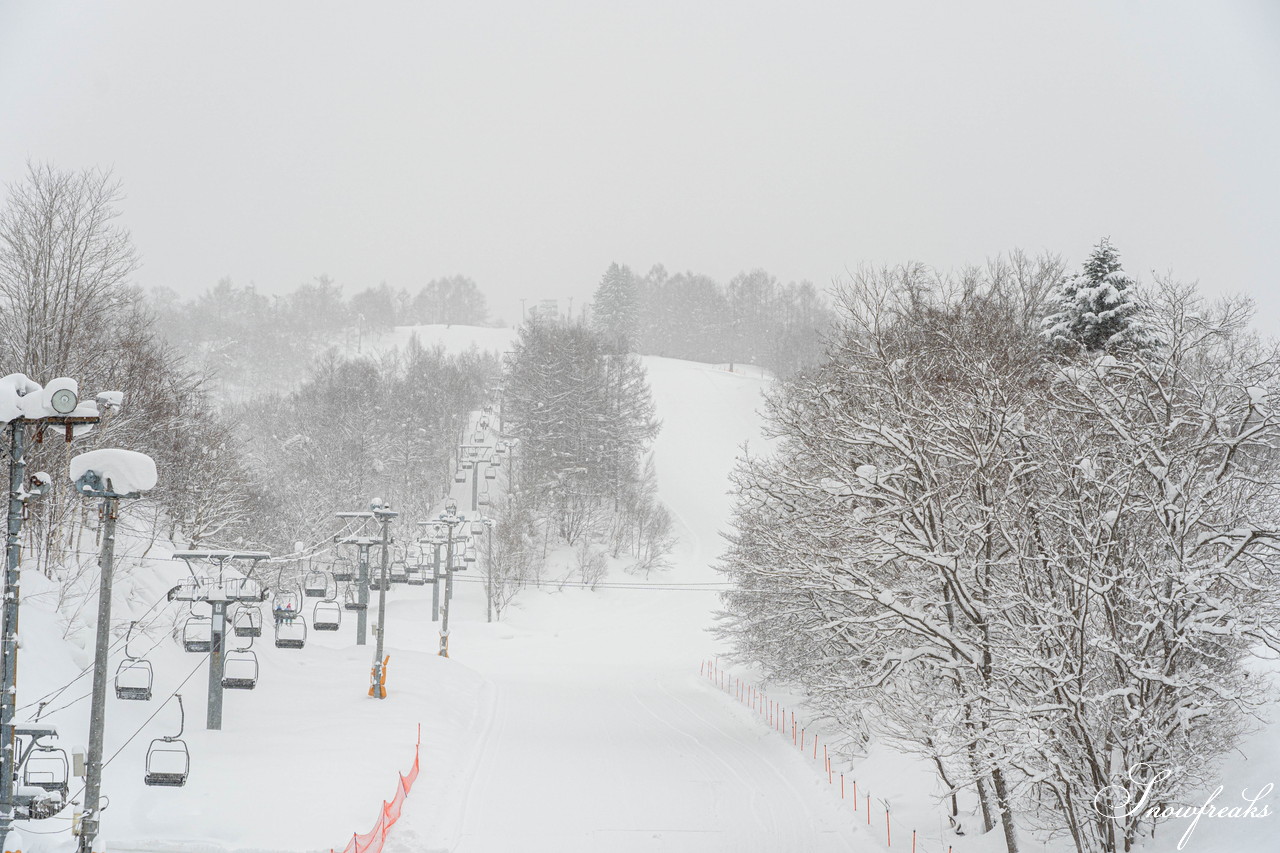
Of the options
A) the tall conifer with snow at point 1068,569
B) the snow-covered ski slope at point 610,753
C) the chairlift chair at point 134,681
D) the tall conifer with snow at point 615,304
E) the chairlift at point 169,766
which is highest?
the tall conifer with snow at point 615,304

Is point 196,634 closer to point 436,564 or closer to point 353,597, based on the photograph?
point 353,597

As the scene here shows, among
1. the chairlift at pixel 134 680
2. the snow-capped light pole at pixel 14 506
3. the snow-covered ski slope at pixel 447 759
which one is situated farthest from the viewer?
the snow-covered ski slope at pixel 447 759

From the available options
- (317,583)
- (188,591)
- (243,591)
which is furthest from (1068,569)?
(317,583)

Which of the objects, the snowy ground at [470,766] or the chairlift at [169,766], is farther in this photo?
the snowy ground at [470,766]

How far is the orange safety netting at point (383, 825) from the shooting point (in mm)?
14262

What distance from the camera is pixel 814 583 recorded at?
14.0 meters

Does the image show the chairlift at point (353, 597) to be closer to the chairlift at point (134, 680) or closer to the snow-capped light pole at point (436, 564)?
the snow-capped light pole at point (436, 564)

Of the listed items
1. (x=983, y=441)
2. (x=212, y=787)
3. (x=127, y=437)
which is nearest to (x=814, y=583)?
(x=983, y=441)

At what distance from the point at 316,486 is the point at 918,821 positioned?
51.3 metres

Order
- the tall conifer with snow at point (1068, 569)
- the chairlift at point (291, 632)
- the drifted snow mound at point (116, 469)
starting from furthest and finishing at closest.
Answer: the chairlift at point (291, 632)
the drifted snow mound at point (116, 469)
the tall conifer with snow at point (1068, 569)

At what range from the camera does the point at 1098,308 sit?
28391 mm

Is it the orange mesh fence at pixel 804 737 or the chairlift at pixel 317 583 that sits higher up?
the chairlift at pixel 317 583

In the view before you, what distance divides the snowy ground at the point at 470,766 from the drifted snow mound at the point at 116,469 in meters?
6.27

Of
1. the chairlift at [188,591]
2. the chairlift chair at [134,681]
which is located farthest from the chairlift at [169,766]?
the chairlift at [188,591]
